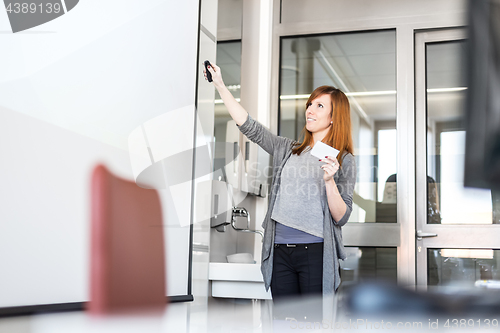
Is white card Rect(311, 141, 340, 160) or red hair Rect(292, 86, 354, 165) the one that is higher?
red hair Rect(292, 86, 354, 165)

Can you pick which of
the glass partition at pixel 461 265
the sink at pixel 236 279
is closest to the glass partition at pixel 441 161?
the glass partition at pixel 461 265

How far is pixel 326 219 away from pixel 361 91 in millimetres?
1580

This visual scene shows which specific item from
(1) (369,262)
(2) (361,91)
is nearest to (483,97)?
(1) (369,262)

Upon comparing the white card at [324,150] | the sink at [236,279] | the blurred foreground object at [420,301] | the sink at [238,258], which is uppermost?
the white card at [324,150]

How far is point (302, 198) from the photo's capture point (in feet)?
5.54

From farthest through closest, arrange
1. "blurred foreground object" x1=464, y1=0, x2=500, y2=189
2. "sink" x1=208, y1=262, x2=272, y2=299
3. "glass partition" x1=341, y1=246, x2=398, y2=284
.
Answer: "glass partition" x1=341, y1=246, x2=398, y2=284
"sink" x1=208, y1=262, x2=272, y2=299
"blurred foreground object" x1=464, y1=0, x2=500, y2=189

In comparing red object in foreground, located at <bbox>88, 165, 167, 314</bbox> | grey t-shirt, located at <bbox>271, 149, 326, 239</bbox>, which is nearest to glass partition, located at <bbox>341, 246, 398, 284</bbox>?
grey t-shirt, located at <bbox>271, 149, 326, 239</bbox>

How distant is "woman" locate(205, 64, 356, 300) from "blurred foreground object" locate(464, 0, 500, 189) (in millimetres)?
1244

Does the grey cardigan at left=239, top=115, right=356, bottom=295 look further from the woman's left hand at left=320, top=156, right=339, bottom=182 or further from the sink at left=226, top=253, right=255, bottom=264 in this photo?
the sink at left=226, top=253, right=255, bottom=264

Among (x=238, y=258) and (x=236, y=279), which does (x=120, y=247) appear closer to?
(x=236, y=279)

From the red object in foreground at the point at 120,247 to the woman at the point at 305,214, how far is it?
49 centimetres

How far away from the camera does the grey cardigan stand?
163 centimetres

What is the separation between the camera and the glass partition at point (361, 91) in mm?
2908

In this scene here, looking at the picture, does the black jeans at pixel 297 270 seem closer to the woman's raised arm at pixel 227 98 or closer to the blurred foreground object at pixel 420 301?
the woman's raised arm at pixel 227 98
